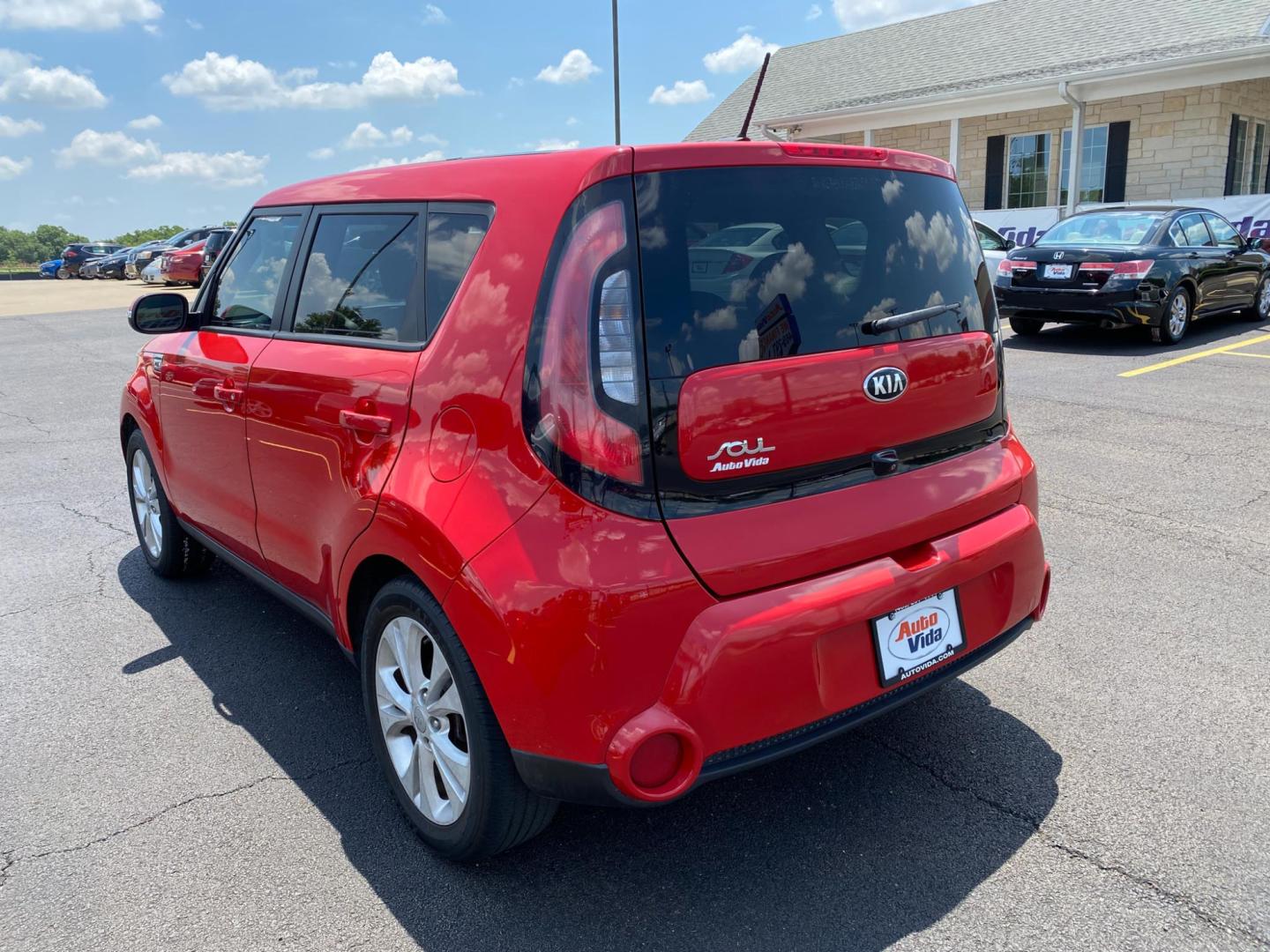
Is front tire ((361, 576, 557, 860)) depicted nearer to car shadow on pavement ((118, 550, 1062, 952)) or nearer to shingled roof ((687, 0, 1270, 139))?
car shadow on pavement ((118, 550, 1062, 952))

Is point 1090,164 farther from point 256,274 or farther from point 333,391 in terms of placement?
point 333,391

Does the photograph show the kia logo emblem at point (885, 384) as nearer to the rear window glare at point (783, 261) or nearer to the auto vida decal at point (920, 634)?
the rear window glare at point (783, 261)

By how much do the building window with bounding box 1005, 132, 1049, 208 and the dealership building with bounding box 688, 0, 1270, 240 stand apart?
22 millimetres

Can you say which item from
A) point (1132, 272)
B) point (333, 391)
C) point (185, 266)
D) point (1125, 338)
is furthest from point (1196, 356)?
point (185, 266)

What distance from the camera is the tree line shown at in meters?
57.1

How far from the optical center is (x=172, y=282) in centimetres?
2702

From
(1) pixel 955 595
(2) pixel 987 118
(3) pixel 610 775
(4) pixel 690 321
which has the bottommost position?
(3) pixel 610 775

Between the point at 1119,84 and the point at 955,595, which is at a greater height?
the point at 1119,84

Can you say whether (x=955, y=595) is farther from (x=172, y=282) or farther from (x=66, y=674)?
(x=172, y=282)

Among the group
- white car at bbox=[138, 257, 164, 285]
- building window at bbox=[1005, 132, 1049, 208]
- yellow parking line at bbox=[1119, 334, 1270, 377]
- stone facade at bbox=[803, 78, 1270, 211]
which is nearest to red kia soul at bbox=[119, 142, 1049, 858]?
yellow parking line at bbox=[1119, 334, 1270, 377]

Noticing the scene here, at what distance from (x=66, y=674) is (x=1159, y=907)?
368cm

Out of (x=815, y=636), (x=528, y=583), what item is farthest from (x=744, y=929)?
(x=528, y=583)

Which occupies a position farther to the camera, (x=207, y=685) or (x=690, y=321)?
(x=207, y=685)

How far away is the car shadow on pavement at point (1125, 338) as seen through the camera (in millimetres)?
10906
